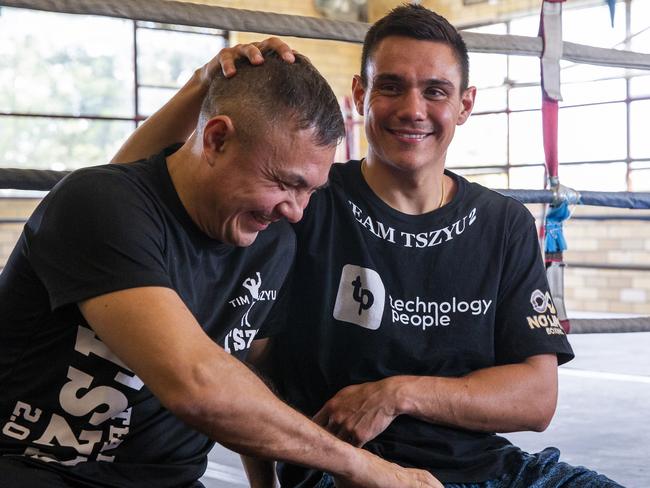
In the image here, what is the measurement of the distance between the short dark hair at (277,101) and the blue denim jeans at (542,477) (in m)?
0.59

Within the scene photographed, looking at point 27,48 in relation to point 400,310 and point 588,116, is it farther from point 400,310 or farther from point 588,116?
point 400,310

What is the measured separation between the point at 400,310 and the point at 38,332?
0.60 metres

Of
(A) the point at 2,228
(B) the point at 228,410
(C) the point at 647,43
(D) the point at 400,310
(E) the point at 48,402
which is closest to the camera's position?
(B) the point at 228,410

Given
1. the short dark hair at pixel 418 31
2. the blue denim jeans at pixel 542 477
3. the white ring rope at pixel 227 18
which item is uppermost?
the white ring rope at pixel 227 18

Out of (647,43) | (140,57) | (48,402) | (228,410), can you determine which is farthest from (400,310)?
(140,57)

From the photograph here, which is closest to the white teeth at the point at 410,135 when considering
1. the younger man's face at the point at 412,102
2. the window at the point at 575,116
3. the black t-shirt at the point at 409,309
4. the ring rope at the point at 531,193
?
the younger man's face at the point at 412,102

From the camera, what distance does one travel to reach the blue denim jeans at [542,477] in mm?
1460

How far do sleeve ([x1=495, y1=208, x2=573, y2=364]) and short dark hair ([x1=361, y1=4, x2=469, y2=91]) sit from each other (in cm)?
31

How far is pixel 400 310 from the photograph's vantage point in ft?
4.96

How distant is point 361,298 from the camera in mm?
1513

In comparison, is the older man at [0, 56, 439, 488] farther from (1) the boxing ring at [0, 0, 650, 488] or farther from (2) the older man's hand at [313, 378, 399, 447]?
(1) the boxing ring at [0, 0, 650, 488]

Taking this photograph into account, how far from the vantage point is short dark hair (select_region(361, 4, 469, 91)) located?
1571 mm

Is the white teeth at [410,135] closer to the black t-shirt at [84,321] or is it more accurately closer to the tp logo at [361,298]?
the tp logo at [361,298]

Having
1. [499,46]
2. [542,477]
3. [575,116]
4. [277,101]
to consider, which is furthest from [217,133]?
[575,116]
